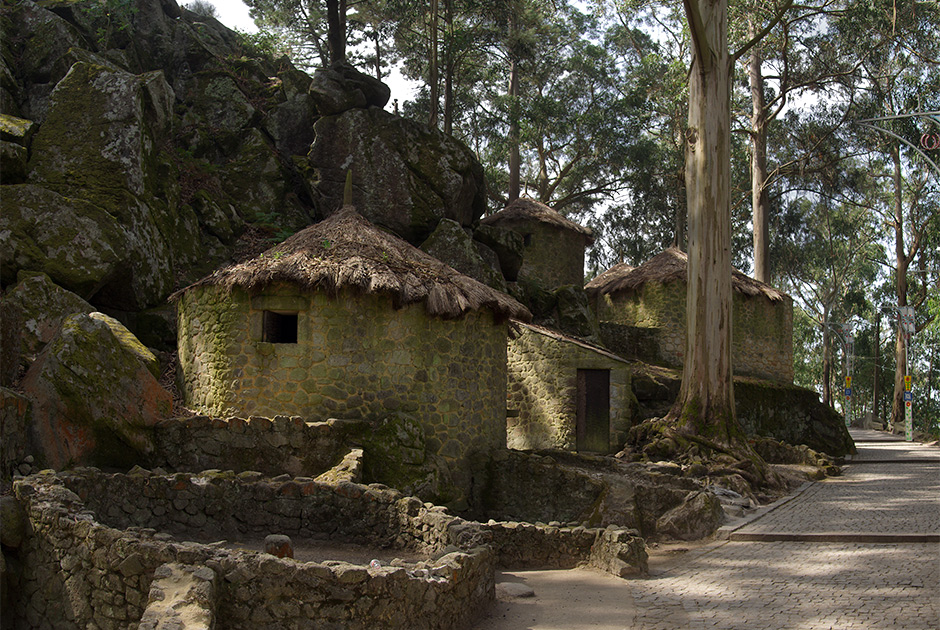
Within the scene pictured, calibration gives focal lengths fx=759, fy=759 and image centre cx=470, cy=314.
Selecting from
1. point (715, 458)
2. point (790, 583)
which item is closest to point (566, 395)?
point (715, 458)

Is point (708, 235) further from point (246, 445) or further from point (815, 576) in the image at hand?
point (246, 445)

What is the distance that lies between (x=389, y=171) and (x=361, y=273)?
8.80 meters

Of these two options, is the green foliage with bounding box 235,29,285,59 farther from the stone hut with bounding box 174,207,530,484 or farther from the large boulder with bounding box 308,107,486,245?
the stone hut with bounding box 174,207,530,484

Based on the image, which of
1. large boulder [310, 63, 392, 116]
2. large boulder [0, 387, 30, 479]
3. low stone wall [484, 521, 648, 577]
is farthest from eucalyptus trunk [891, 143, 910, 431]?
large boulder [0, 387, 30, 479]

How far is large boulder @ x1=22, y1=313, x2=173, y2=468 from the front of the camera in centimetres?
862

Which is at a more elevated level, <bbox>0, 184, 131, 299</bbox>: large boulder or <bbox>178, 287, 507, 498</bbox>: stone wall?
<bbox>0, 184, 131, 299</bbox>: large boulder

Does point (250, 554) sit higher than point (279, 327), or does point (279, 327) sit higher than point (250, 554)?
point (279, 327)

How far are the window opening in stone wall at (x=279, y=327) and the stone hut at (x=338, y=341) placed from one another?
34 mm

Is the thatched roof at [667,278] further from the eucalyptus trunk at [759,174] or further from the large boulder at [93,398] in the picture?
the large boulder at [93,398]

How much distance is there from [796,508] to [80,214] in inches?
492

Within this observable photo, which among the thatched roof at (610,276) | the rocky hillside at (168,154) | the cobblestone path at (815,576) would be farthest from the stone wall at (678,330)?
the cobblestone path at (815,576)

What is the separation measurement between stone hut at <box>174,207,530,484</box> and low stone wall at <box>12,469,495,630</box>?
258 cm

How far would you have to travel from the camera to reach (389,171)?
19.1 meters

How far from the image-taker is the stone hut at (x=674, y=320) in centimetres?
2286
